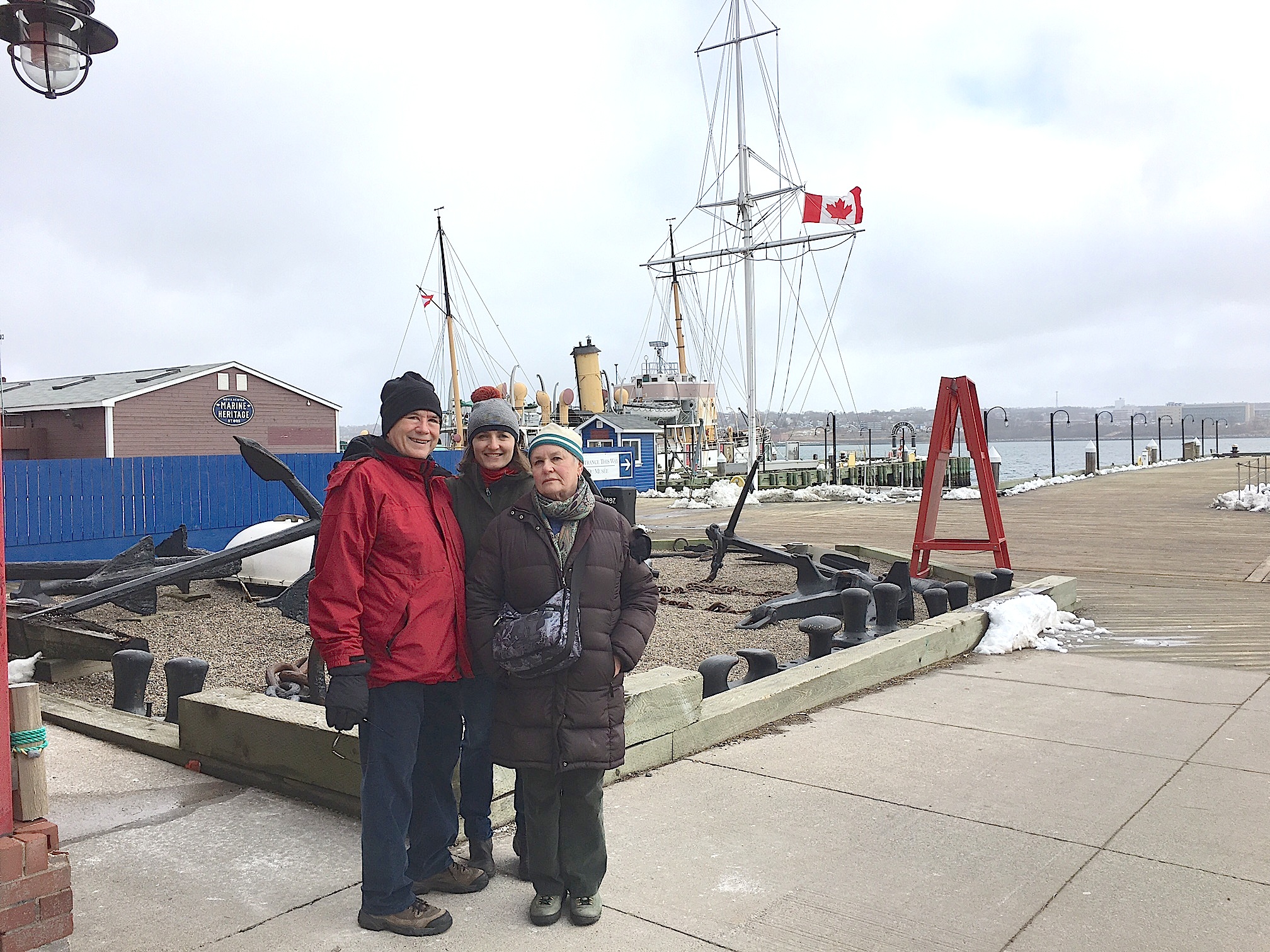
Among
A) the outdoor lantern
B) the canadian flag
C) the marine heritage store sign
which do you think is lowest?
the outdoor lantern

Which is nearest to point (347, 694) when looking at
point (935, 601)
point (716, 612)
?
point (935, 601)

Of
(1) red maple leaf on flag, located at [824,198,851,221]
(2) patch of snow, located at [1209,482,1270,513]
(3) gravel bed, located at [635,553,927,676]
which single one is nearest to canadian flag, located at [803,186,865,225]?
(1) red maple leaf on flag, located at [824,198,851,221]

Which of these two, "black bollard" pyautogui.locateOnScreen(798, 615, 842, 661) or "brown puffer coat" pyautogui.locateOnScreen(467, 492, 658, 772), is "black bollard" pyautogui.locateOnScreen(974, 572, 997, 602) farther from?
"brown puffer coat" pyautogui.locateOnScreen(467, 492, 658, 772)

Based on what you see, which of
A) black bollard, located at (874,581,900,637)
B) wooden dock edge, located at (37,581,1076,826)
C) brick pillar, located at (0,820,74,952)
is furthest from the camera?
black bollard, located at (874,581,900,637)

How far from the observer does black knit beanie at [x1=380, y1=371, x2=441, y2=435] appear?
3469 mm

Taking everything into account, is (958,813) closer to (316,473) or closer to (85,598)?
(85,598)

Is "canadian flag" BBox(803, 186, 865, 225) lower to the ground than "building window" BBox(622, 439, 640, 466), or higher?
higher

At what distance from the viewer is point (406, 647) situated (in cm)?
332

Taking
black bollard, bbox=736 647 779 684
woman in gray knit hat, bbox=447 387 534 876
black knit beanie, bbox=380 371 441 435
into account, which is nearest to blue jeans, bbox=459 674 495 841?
woman in gray knit hat, bbox=447 387 534 876

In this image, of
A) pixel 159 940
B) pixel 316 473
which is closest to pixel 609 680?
pixel 159 940

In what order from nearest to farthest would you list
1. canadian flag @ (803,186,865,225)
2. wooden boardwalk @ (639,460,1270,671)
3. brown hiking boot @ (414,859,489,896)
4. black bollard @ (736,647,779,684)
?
brown hiking boot @ (414,859,489,896), black bollard @ (736,647,779,684), wooden boardwalk @ (639,460,1270,671), canadian flag @ (803,186,865,225)

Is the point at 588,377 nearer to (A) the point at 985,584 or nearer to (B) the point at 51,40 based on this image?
(A) the point at 985,584

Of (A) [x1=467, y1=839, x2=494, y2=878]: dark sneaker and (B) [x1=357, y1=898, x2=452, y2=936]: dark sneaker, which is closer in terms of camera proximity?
(B) [x1=357, y1=898, x2=452, y2=936]: dark sneaker

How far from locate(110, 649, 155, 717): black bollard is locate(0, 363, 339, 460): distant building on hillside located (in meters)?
28.8
